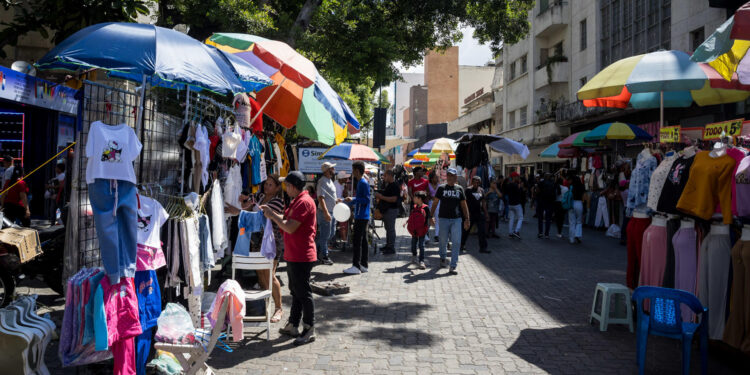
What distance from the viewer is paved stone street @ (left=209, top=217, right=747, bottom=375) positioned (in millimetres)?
4871

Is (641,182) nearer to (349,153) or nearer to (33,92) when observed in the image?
(349,153)

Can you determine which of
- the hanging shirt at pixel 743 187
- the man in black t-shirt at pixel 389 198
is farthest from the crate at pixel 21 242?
the hanging shirt at pixel 743 187

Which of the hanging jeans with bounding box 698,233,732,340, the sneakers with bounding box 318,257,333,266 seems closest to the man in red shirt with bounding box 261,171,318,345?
the hanging jeans with bounding box 698,233,732,340

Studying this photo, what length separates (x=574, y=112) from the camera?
2455 cm

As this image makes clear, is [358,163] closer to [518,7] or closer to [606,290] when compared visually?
[606,290]

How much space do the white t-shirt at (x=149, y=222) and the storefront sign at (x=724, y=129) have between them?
223 inches

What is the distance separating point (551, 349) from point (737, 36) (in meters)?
3.47

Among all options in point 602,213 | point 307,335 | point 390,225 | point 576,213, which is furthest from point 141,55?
point 602,213

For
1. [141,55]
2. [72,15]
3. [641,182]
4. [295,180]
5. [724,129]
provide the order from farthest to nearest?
[72,15], [641,182], [295,180], [724,129], [141,55]

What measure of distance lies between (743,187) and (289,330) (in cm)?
486

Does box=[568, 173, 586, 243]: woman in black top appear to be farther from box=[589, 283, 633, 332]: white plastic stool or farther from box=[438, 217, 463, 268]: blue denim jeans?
box=[589, 283, 633, 332]: white plastic stool

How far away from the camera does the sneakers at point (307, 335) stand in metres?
5.46

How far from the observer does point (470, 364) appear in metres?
4.91

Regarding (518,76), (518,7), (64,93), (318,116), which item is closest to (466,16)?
(518,7)
